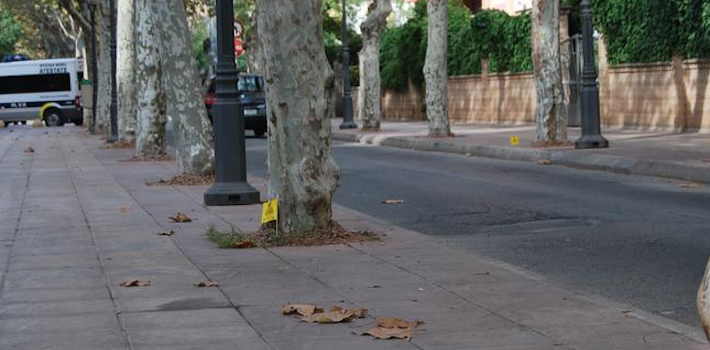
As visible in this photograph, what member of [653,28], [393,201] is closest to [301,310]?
[393,201]

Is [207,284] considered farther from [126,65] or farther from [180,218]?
[126,65]

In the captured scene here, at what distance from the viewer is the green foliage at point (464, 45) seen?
38.8 metres

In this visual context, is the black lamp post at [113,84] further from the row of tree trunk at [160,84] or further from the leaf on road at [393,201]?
the leaf on road at [393,201]

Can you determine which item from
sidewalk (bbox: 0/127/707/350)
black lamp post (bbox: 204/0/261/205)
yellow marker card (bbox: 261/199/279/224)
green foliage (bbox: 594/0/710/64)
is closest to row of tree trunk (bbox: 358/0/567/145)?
green foliage (bbox: 594/0/710/64)

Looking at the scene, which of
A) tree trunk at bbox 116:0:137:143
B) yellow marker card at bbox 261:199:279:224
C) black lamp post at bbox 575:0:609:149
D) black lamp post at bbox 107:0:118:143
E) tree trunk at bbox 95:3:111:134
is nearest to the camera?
yellow marker card at bbox 261:199:279:224

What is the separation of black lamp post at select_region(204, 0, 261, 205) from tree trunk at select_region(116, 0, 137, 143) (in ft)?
50.9

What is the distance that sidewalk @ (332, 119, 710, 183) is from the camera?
18.6m

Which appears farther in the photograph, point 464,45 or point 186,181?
point 464,45

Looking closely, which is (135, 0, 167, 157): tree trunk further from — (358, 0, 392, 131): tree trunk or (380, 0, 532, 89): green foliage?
(380, 0, 532, 89): green foliage

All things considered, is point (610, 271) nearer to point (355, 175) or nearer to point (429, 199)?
point (429, 199)

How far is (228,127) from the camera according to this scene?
14102 millimetres

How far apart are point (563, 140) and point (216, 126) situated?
38.2ft

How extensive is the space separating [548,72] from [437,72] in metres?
7.09

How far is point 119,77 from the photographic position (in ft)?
99.3
